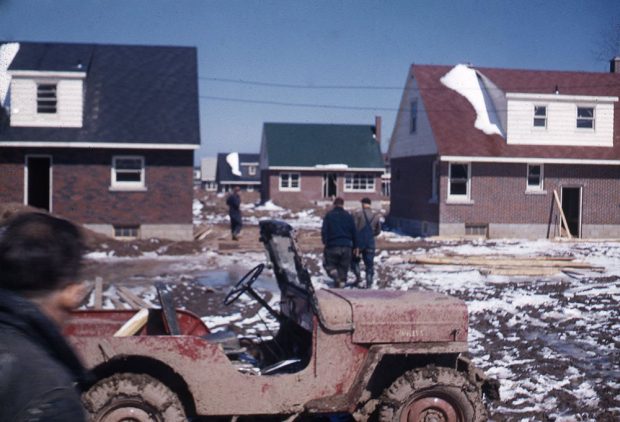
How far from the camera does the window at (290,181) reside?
5038 centimetres

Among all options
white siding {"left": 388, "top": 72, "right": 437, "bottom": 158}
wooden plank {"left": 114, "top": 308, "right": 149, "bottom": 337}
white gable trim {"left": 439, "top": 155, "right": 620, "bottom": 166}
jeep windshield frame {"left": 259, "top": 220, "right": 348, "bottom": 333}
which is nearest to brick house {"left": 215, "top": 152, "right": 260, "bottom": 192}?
white siding {"left": 388, "top": 72, "right": 437, "bottom": 158}

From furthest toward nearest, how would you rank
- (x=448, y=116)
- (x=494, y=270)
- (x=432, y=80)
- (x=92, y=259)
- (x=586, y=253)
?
1. (x=432, y=80)
2. (x=448, y=116)
3. (x=586, y=253)
4. (x=92, y=259)
5. (x=494, y=270)

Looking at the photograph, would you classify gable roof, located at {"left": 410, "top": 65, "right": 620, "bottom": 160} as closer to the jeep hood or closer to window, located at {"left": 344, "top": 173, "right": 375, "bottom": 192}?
window, located at {"left": 344, "top": 173, "right": 375, "bottom": 192}

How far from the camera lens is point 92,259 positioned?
19.0 metres

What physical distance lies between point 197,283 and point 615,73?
24.3m

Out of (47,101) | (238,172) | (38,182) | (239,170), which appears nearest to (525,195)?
(47,101)

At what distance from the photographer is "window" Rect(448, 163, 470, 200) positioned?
88.3ft

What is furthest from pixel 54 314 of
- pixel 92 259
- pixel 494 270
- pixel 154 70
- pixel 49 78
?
pixel 154 70

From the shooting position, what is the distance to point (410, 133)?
1211 inches

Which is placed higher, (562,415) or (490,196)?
(490,196)

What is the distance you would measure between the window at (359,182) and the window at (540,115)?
852 inches

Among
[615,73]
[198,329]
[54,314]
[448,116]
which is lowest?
[198,329]

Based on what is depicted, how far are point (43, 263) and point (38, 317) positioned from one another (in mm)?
209

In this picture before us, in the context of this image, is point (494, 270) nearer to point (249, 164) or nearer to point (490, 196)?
point (490, 196)
